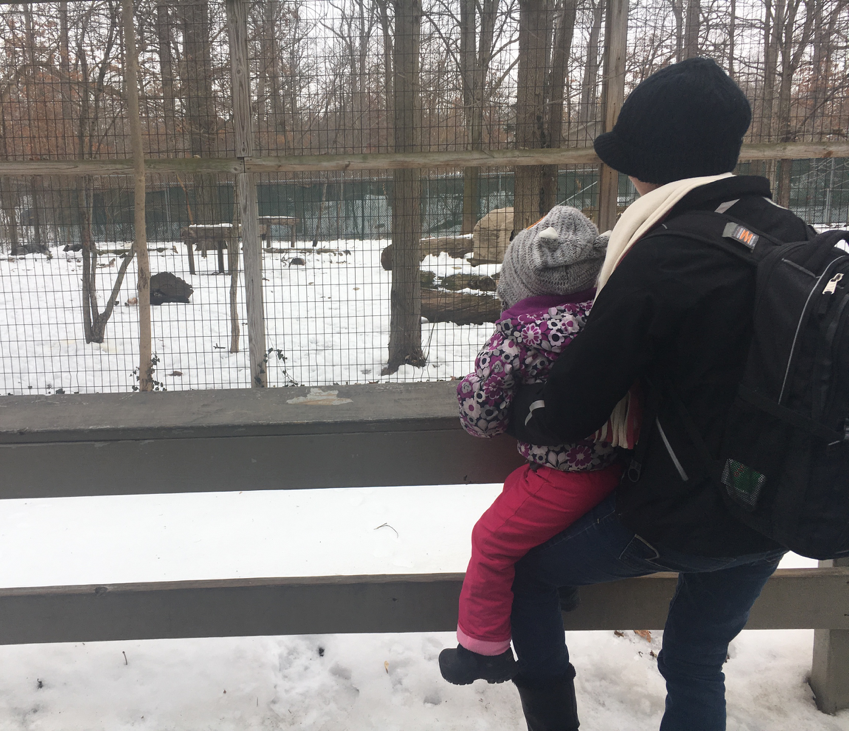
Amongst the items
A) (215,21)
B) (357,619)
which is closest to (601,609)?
(357,619)

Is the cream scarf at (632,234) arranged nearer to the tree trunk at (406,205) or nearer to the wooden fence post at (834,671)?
the wooden fence post at (834,671)

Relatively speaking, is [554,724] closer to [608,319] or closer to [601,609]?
[601,609]

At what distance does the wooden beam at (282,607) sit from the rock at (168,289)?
322 inches

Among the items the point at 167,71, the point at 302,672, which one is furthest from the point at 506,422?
the point at 167,71

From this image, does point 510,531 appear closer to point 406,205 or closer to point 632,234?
point 632,234

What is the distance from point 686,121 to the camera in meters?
1.28

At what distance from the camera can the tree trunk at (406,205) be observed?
18.1ft

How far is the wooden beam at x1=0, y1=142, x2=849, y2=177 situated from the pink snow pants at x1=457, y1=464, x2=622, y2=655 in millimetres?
3540

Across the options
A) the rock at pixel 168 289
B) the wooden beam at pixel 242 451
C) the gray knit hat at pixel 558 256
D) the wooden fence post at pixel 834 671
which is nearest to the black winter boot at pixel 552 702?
the wooden beam at pixel 242 451

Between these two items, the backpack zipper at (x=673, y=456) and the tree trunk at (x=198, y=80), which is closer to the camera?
the backpack zipper at (x=673, y=456)

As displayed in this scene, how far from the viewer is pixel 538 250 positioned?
4.59 ft

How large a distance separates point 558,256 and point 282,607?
136cm

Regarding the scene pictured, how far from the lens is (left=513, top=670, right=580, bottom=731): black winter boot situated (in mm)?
1603

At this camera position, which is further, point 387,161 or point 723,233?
point 387,161
